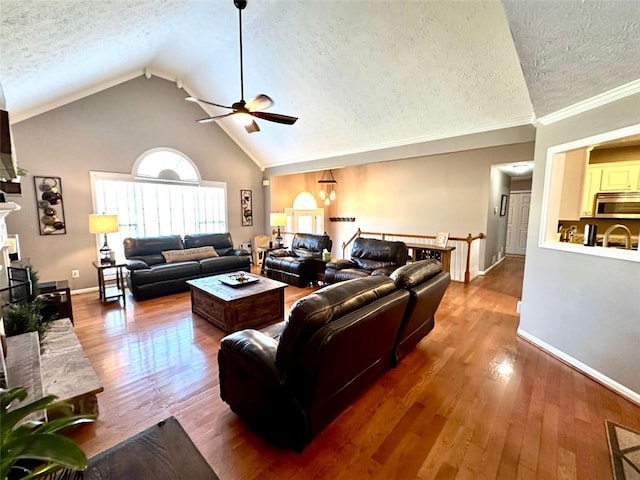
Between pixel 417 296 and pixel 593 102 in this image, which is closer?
pixel 417 296

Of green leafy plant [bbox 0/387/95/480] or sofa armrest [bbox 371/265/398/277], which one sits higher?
green leafy plant [bbox 0/387/95/480]

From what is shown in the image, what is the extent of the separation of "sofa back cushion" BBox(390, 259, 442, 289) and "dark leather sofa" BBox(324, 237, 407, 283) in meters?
1.78

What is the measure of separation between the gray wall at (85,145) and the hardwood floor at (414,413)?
223cm

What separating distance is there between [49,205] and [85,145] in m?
1.13

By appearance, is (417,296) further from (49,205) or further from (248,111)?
(49,205)

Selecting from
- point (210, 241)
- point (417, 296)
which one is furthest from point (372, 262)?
point (210, 241)

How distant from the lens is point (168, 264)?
488 cm

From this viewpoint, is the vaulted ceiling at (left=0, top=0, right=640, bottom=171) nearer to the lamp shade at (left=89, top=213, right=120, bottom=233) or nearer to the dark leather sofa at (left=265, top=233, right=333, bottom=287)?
the lamp shade at (left=89, top=213, right=120, bottom=233)

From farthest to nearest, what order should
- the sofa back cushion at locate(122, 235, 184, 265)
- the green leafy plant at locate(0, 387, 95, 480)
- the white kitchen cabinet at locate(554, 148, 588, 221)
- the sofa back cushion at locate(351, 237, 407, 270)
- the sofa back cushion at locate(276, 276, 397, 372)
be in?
the sofa back cushion at locate(122, 235, 184, 265) < the sofa back cushion at locate(351, 237, 407, 270) < the white kitchen cabinet at locate(554, 148, 588, 221) < the sofa back cushion at locate(276, 276, 397, 372) < the green leafy plant at locate(0, 387, 95, 480)

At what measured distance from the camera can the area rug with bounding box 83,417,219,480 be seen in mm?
1112

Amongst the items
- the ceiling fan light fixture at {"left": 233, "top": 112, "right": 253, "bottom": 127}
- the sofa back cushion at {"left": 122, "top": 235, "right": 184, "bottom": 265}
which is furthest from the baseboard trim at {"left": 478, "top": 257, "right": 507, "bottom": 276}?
the sofa back cushion at {"left": 122, "top": 235, "right": 184, "bottom": 265}

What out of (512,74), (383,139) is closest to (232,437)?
(512,74)

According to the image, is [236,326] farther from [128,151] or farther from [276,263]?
[128,151]

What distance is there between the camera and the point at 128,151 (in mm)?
5281
